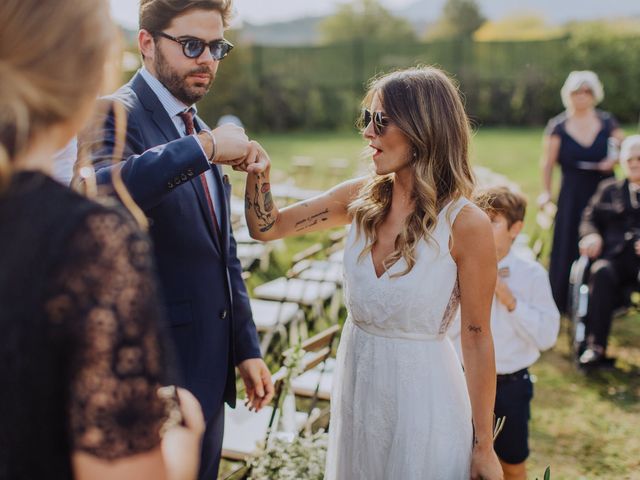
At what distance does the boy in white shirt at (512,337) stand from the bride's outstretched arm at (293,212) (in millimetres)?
930

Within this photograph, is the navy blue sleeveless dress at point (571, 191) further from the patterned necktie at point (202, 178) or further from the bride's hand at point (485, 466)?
the patterned necktie at point (202, 178)

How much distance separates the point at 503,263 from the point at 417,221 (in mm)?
1333

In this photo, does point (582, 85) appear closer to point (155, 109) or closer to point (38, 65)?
point (155, 109)

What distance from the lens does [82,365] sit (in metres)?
1.02

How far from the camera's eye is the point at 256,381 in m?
2.61

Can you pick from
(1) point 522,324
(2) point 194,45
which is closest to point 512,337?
(1) point 522,324

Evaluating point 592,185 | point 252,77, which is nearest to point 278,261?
point 592,185

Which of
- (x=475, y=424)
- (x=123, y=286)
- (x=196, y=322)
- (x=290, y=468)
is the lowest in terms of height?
(x=290, y=468)

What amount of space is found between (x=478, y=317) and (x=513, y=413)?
1300 mm

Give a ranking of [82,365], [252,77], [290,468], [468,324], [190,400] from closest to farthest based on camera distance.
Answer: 1. [82,365]
2. [190,400]
3. [468,324]
4. [290,468]
5. [252,77]

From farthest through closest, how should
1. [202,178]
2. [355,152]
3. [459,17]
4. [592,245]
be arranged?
[459,17] < [355,152] < [592,245] < [202,178]

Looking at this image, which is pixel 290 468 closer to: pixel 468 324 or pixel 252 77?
pixel 468 324

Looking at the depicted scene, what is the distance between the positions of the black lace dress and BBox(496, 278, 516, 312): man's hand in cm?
253

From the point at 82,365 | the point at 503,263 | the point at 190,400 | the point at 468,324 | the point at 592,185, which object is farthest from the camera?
the point at 592,185
